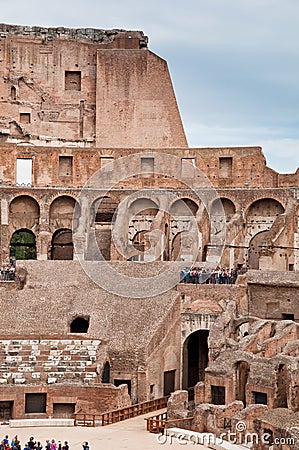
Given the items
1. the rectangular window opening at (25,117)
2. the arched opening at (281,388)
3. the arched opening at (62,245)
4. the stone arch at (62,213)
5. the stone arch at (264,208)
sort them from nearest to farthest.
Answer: the arched opening at (281,388) → the stone arch at (264,208) → the stone arch at (62,213) → the arched opening at (62,245) → the rectangular window opening at (25,117)

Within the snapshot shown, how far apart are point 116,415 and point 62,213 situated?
58.7ft

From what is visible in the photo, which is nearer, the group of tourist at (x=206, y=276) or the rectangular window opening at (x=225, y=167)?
the group of tourist at (x=206, y=276)

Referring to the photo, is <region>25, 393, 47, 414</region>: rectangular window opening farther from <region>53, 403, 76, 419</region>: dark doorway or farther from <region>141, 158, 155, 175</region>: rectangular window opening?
<region>141, 158, 155, 175</region>: rectangular window opening

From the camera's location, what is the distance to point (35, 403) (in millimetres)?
33406

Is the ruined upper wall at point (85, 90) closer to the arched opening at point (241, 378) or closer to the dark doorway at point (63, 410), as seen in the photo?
the arched opening at point (241, 378)

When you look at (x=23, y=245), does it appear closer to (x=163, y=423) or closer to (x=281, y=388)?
(x=163, y=423)

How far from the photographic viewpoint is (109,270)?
41281mm

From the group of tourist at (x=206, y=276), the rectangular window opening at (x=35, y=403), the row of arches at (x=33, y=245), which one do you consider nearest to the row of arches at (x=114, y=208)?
the row of arches at (x=33, y=245)

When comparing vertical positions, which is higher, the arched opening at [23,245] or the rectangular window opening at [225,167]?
the rectangular window opening at [225,167]

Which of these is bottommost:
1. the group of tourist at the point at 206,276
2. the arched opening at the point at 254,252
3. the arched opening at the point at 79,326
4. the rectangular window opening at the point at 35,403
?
the rectangular window opening at the point at 35,403

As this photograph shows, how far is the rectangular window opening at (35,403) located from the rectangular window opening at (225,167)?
19.3 m

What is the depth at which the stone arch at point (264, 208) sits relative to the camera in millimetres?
46531

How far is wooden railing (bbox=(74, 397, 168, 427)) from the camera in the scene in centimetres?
3159
